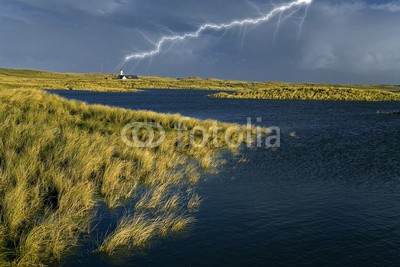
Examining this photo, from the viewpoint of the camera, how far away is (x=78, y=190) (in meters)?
9.13

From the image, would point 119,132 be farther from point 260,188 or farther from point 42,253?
point 42,253

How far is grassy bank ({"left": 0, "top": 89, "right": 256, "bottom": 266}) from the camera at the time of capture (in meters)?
6.88

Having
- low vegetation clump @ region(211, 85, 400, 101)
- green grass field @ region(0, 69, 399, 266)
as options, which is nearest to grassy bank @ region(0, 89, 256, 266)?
green grass field @ region(0, 69, 399, 266)

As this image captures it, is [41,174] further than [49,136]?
No

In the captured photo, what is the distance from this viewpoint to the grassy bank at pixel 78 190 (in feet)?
22.6

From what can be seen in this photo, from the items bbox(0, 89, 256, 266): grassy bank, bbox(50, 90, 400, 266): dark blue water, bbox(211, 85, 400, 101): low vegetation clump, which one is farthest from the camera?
bbox(211, 85, 400, 101): low vegetation clump

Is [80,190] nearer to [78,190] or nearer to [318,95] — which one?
[78,190]

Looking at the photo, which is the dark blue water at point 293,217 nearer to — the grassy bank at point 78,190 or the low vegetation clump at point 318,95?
the grassy bank at point 78,190

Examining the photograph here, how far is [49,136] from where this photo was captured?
1372cm

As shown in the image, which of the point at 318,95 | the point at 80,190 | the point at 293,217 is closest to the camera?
the point at 80,190

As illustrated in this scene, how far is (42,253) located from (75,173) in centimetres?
400

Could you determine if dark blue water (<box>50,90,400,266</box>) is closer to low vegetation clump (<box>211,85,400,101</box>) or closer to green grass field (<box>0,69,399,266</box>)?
green grass field (<box>0,69,399,266</box>)

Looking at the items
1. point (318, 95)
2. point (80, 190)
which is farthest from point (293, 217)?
point (318, 95)

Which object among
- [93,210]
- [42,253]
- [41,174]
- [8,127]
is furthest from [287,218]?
[8,127]
